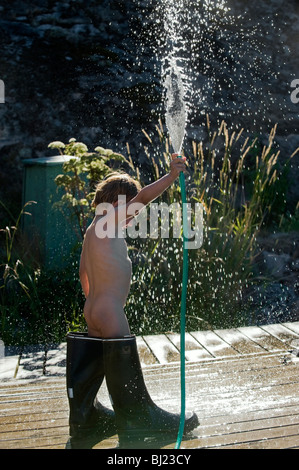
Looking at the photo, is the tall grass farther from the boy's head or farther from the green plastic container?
the boy's head

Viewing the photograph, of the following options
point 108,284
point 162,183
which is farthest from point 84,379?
point 162,183

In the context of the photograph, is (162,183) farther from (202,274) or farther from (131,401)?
(202,274)

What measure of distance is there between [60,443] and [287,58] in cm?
760

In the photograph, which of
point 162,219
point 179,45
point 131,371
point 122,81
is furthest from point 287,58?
point 131,371

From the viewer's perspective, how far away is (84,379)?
86.8 inches

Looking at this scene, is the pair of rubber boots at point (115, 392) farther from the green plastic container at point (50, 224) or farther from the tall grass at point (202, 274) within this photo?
→ the green plastic container at point (50, 224)

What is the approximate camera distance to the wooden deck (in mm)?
2123

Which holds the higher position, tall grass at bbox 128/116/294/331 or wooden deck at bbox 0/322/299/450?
tall grass at bbox 128/116/294/331

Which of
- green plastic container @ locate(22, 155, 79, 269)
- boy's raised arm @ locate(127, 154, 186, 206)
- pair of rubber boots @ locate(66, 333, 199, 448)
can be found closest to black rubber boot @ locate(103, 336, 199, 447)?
pair of rubber boots @ locate(66, 333, 199, 448)

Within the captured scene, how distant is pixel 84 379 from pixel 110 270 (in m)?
0.41

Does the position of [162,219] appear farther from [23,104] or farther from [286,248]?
[23,104]

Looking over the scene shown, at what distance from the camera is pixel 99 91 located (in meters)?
7.21

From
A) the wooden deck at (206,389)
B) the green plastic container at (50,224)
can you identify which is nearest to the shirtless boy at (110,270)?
the wooden deck at (206,389)

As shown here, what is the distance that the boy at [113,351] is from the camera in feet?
7.10
